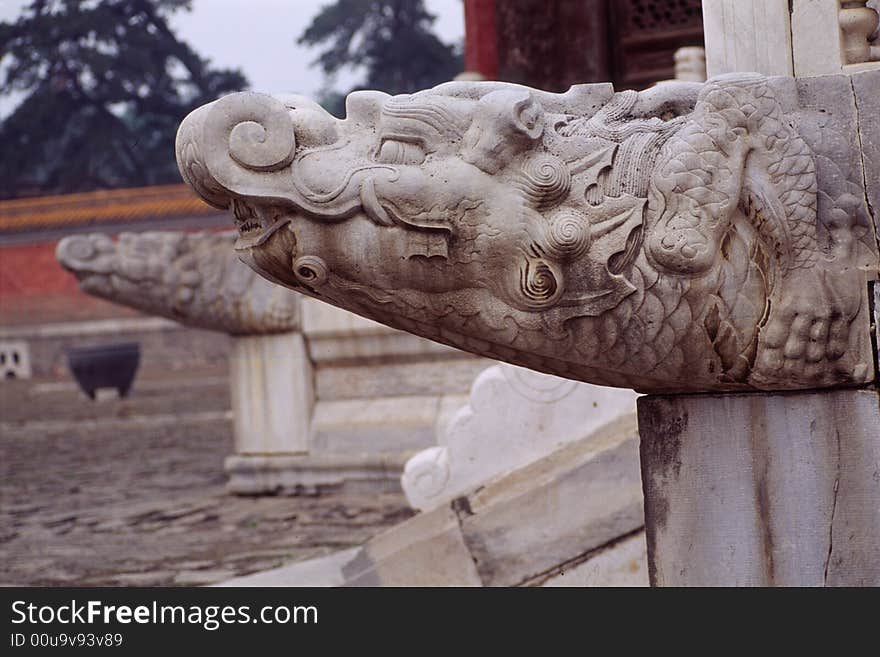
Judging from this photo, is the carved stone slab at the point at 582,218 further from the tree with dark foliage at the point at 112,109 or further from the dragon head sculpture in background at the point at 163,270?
the tree with dark foliage at the point at 112,109

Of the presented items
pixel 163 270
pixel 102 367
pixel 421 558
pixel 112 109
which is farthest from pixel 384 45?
pixel 421 558

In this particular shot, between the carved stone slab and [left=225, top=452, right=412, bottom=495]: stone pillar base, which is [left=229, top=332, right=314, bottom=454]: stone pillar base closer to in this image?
[left=225, top=452, right=412, bottom=495]: stone pillar base

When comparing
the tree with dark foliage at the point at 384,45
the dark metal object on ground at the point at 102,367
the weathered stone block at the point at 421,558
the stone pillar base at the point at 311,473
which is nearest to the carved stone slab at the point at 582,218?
the weathered stone block at the point at 421,558

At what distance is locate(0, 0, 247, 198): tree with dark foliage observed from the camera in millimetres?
20906

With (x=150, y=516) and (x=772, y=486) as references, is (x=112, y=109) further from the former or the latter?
(x=772, y=486)

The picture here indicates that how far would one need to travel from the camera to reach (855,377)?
175cm

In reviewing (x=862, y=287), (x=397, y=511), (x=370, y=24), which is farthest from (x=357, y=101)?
(x=370, y=24)

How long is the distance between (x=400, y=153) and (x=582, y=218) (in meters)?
0.27

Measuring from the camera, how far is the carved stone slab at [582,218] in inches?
64.3

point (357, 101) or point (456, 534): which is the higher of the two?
point (357, 101)

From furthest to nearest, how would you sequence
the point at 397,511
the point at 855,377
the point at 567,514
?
the point at 397,511
the point at 567,514
the point at 855,377

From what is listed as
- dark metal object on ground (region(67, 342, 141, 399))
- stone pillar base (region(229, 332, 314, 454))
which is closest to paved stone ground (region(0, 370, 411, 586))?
stone pillar base (region(229, 332, 314, 454))

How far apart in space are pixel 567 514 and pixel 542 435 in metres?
0.48
